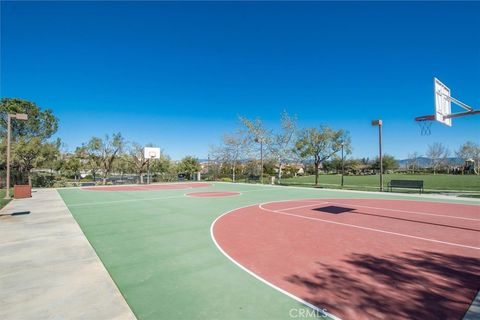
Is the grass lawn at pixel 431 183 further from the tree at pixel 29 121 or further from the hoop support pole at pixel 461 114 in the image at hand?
the tree at pixel 29 121

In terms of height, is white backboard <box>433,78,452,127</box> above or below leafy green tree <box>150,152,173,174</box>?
above

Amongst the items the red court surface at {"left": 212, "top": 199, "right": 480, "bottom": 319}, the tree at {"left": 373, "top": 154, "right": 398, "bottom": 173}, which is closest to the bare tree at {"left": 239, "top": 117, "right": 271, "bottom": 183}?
the red court surface at {"left": 212, "top": 199, "right": 480, "bottom": 319}

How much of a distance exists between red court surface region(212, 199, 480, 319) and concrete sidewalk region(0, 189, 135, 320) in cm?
263

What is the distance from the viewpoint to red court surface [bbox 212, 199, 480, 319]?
12.5ft

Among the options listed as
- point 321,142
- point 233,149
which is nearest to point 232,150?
point 233,149

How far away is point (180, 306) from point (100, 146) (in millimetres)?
39650

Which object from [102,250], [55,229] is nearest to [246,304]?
[102,250]

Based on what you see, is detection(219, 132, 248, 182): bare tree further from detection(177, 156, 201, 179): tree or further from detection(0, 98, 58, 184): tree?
detection(0, 98, 58, 184): tree

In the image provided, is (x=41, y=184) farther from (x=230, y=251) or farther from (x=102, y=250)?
(x=230, y=251)

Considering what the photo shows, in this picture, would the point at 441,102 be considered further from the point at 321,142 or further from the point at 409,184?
the point at 321,142

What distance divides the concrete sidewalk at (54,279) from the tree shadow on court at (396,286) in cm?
302

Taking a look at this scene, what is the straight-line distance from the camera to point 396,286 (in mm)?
4285

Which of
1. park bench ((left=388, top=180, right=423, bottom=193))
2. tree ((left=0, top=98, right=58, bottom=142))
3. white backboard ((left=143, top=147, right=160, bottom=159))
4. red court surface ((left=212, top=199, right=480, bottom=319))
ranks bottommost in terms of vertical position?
red court surface ((left=212, top=199, right=480, bottom=319))

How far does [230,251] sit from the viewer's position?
617 cm
